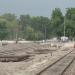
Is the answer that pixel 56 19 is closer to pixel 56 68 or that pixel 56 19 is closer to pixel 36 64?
pixel 36 64

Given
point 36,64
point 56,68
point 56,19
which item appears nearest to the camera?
point 56,68

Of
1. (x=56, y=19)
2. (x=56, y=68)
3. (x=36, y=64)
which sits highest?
(x=56, y=19)

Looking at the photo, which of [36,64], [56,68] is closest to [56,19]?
[36,64]

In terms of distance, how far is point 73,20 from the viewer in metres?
128

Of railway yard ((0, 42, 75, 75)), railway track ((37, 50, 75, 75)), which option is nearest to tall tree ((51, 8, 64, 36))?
railway yard ((0, 42, 75, 75))

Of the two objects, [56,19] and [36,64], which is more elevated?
[56,19]

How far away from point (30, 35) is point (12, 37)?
22.8ft

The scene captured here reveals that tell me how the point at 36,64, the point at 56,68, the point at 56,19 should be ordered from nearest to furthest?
the point at 56,68, the point at 36,64, the point at 56,19

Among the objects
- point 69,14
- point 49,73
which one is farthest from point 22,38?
point 49,73

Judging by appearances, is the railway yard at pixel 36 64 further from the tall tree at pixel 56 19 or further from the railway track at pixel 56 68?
the tall tree at pixel 56 19

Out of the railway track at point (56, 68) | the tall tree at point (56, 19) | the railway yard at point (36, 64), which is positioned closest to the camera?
the railway track at point (56, 68)

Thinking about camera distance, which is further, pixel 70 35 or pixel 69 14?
pixel 69 14

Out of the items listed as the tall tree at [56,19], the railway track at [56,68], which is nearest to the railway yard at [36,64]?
the railway track at [56,68]

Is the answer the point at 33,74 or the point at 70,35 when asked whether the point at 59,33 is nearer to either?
the point at 70,35
